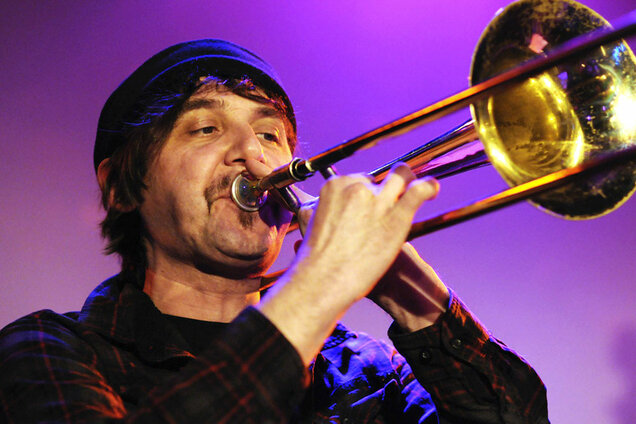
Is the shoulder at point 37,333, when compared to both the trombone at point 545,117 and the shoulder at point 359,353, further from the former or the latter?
the shoulder at point 359,353

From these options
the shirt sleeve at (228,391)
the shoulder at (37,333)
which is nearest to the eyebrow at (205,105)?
the shoulder at (37,333)

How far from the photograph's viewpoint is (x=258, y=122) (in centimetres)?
195

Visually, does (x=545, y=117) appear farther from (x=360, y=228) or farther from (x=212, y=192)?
(x=212, y=192)

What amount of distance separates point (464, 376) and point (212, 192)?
0.95 meters

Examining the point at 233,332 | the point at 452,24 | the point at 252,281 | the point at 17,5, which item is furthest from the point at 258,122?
the point at 452,24

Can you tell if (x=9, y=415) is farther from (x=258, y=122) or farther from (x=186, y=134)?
(x=258, y=122)

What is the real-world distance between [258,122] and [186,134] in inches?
10.2

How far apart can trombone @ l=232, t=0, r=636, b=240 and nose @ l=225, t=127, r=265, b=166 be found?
194mm

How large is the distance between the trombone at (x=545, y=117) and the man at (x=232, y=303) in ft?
0.56

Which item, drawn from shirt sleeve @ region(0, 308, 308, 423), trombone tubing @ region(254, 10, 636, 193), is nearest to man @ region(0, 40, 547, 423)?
shirt sleeve @ region(0, 308, 308, 423)

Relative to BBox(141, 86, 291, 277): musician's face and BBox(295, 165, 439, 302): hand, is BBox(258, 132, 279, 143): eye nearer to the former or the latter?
BBox(141, 86, 291, 277): musician's face

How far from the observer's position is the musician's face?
171cm

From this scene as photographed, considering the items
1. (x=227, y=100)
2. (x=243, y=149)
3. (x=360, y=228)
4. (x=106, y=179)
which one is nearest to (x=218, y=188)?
(x=243, y=149)

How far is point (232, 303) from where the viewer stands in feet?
6.06
